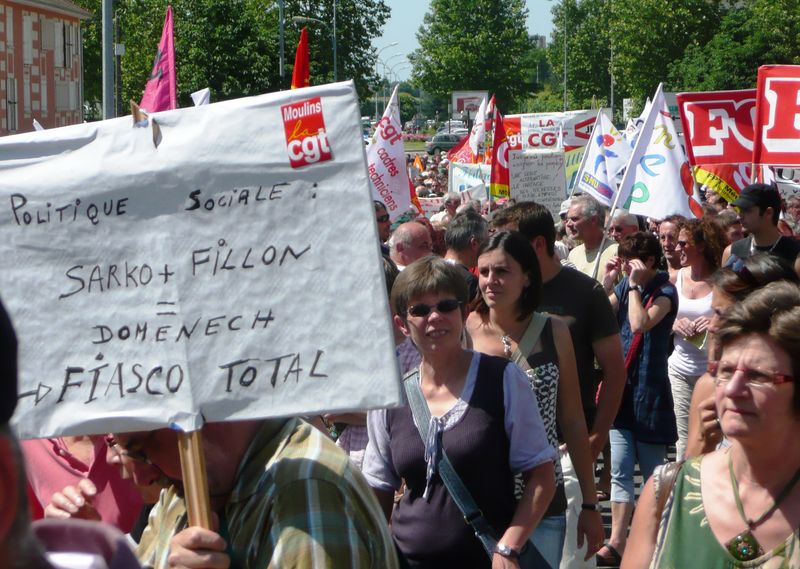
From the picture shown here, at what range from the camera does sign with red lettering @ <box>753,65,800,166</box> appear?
884cm

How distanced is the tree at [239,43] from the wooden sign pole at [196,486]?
Result: 894 centimetres

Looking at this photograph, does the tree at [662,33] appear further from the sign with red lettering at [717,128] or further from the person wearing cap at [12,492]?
the person wearing cap at [12,492]

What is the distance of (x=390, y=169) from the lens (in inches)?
499

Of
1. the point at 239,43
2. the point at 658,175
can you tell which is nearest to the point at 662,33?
the point at 239,43

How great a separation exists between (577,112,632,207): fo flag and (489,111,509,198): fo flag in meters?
1.41

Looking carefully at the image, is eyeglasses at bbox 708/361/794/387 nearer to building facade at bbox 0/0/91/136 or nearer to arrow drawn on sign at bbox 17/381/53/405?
arrow drawn on sign at bbox 17/381/53/405

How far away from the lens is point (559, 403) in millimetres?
4746

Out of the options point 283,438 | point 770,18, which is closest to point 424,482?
point 283,438

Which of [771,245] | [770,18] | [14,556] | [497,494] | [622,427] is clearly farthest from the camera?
[770,18]

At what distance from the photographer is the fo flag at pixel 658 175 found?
10.2 metres

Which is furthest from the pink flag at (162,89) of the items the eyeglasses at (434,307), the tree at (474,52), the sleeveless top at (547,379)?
the tree at (474,52)

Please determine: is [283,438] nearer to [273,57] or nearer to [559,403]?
[559,403]

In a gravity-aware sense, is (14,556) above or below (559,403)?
above

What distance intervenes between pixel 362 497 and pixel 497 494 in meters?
1.57
